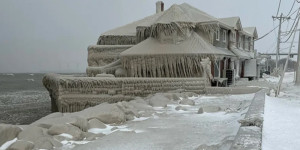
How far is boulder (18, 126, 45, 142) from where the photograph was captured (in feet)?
18.0

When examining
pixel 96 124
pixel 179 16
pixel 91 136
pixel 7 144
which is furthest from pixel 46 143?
pixel 179 16

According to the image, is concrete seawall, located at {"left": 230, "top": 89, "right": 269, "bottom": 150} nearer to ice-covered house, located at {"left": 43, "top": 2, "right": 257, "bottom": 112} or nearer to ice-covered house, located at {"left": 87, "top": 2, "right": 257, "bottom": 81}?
ice-covered house, located at {"left": 43, "top": 2, "right": 257, "bottom": 112}

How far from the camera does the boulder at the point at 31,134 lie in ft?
18.0

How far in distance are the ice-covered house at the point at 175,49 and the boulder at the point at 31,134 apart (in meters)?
14.7

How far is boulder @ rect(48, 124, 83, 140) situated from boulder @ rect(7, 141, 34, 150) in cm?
78

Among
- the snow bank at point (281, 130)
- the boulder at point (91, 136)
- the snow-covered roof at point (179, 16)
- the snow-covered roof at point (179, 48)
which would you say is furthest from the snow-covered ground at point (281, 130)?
the snow-covered roof at point (179, 16)

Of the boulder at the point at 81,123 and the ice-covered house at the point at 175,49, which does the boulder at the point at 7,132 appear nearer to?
the boulder at the point at 81,123

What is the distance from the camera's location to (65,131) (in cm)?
595

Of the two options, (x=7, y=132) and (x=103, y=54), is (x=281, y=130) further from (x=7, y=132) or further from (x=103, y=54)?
(x=103, y=54)

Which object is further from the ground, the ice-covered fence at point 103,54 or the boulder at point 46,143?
the ice-covered fence at point 103,54

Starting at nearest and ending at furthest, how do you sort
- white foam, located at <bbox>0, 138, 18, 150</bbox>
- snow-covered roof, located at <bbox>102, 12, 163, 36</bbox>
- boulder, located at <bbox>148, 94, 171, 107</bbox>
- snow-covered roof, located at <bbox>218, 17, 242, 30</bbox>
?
white foam, located at <bbox>0, 138, 18, 150</bbox> < boulder, located at <bbox>148, 94, 171, 107</bbox> < snow-covered roof, located at <bbox>218, 17, 242, 30</bbox> < snow-covered roof, located at <bbox>102, 12, 163, 36</bbox>

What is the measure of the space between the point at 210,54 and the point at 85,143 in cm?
1511

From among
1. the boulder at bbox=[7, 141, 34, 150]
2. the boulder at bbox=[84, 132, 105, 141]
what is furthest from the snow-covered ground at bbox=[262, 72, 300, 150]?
the boulder at bbox=[7, 141, 34, 150]

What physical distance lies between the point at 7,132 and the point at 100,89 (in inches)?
424
